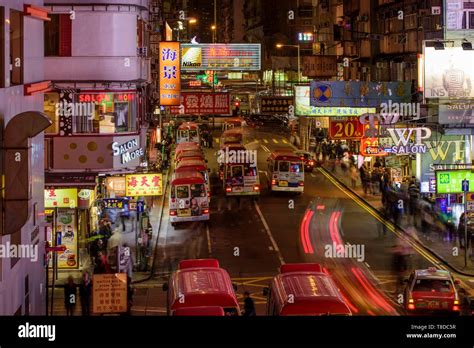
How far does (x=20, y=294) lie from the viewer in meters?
16.1

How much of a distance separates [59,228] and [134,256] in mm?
3780

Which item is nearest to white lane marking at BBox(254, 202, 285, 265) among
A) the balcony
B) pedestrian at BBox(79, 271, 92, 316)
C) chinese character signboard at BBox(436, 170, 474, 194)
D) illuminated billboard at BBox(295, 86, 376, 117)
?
illuminated billboard at BBox(295, 86, 376, 117)

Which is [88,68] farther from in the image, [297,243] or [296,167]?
[296,167]

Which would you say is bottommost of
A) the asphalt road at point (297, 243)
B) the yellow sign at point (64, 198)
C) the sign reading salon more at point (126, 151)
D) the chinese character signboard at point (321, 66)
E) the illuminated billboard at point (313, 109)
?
the asphalt road at point (297, 243)

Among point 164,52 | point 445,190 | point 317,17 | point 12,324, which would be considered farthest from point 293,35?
point 12,324

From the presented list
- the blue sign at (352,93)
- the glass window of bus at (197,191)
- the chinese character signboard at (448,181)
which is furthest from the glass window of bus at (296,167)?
the chinese character signboard at (448,181)

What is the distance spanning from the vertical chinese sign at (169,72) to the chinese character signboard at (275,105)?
9.60 meters

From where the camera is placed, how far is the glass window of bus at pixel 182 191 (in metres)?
38.1

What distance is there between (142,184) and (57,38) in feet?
19.4

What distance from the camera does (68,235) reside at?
28.3 metres

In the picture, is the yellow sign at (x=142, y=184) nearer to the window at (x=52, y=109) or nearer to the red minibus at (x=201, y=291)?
the window at (x=52, y=109)

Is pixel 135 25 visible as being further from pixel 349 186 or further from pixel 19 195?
pixel 349 186

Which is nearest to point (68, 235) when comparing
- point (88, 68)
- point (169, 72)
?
point (88, 68)

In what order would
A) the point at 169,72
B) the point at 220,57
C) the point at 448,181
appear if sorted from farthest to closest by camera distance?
the point at 220,57 < the point at 169,72 < the point at 448,181
